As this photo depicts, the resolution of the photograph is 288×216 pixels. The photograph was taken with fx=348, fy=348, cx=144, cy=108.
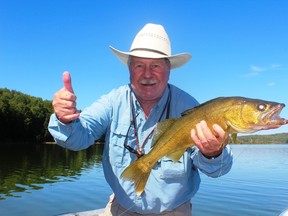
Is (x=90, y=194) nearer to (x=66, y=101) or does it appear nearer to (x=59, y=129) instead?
(x=59, y=129)

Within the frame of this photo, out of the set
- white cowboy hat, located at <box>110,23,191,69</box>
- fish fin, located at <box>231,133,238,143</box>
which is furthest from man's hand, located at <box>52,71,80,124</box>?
fish fin, located at <box>231,133,238,143</box>

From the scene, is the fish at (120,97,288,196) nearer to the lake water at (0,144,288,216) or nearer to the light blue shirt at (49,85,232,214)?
the light blue shirt at (49,85,232,214)

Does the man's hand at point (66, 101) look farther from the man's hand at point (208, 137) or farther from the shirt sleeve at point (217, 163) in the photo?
the shirt sleeve at point (217, 163)

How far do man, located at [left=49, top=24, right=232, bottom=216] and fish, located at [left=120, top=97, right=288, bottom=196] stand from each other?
1.24 ft

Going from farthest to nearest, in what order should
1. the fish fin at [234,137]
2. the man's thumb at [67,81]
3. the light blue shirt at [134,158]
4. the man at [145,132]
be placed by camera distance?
the man at [145,132]
the light blue shirt at [134,158]
the fish fin at [234,137]
the man's thumb at [67,81]

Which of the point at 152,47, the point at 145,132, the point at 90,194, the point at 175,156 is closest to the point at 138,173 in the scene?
the point at 175,156

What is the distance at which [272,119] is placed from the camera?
12.1ft

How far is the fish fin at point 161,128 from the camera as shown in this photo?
4.20 m

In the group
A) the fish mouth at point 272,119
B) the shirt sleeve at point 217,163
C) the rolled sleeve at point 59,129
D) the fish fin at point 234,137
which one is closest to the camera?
the fish mouth at point 272,119

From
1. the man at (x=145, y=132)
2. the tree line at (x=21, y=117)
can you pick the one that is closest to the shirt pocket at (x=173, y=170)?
the man at (x=145, y=132)

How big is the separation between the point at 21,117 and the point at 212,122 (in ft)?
312

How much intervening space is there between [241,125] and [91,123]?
6.13ft

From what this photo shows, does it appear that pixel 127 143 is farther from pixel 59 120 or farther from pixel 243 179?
pixel 243 179

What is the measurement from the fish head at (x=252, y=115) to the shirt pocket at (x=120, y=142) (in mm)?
1461
